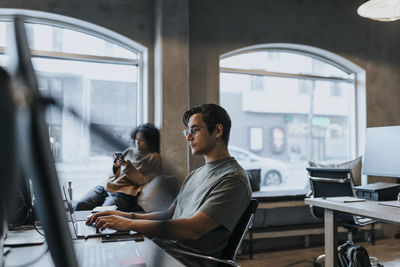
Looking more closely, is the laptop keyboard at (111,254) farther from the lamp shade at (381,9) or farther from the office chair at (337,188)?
the lamp shade at (381,9)

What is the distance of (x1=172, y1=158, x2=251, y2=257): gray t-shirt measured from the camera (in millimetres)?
1474

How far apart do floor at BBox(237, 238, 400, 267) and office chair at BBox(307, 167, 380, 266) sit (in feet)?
1.32

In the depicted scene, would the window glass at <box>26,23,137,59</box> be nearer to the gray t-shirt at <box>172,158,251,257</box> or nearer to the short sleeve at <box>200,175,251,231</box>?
the gray t-shirt at <box>172,158,251,257</box>

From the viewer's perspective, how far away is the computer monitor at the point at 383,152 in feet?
8.61

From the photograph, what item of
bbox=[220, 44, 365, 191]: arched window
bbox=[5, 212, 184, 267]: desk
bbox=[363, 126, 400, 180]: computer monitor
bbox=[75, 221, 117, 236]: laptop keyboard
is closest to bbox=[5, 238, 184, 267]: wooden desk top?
bbox=[5, 212, 184, 267]: desk

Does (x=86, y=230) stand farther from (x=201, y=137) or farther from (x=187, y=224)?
(x=201, y=137)

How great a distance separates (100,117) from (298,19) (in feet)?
17.0

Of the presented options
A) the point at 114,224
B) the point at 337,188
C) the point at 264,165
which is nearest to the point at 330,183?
the point at 337,188

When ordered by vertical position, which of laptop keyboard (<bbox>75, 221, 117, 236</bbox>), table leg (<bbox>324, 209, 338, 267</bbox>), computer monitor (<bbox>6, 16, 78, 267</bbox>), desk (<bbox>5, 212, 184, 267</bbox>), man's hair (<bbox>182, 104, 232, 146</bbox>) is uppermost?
man's hair (<bbox>182, 104, 232, 146</bbox>)

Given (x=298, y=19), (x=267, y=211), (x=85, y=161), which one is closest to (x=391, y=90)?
(x=298, y=19)

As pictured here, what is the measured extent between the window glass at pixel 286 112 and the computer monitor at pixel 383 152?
6.74 ft

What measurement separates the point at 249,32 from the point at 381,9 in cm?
182

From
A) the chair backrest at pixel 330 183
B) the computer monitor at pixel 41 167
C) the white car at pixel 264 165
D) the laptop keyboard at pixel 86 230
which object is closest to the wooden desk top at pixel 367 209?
the chair backrest at pixel 330 183

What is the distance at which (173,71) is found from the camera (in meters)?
3.98
